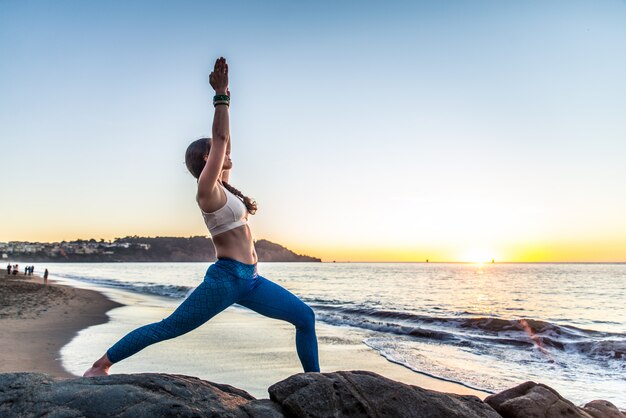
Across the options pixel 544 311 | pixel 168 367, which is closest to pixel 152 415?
pixel 168 367

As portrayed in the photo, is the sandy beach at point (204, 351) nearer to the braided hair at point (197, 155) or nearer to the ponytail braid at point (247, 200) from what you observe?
the ponytail braid at point (247, 200)

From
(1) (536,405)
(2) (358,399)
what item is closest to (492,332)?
(1) (536,405)

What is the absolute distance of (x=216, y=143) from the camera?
320cm

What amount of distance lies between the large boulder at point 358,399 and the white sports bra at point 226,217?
107cm

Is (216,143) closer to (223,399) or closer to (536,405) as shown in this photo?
(223,399)

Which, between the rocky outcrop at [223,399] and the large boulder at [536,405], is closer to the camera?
the rocky outcrop at [223,399]

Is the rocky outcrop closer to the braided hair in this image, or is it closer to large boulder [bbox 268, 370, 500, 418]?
large boulder [bbox 268, 370, 500, 418]

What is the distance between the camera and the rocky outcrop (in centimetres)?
268

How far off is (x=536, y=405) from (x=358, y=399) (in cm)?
153

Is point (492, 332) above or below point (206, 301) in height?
below

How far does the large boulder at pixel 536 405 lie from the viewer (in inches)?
147

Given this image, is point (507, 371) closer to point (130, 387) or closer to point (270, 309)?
point (270, 309)

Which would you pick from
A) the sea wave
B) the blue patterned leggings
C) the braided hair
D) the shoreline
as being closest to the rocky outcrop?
the blue patterned leggings

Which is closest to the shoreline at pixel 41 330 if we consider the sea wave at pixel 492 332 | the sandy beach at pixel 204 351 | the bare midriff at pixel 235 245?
the sandy beach at pixel 204 351
